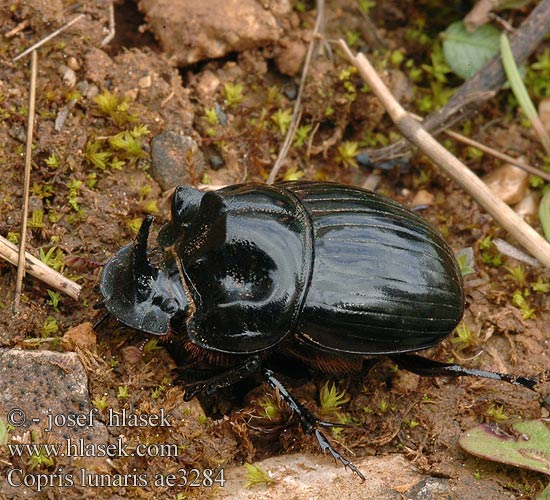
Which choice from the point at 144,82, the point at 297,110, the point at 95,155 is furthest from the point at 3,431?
the point at 297,110

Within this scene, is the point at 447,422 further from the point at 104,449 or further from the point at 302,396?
the point at 104,449

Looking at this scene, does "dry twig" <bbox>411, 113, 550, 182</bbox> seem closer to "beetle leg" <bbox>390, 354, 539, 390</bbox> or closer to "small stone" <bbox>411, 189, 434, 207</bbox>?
"small stone" <bbox>411, 189, 434, 207</bbox>

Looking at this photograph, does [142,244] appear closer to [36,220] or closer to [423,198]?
[36,220]

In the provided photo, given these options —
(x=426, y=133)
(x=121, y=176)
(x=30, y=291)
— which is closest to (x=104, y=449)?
(x=30, y=291)

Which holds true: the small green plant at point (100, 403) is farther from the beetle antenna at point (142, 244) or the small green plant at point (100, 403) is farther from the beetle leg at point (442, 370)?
the beetle leg at point (442, 370)

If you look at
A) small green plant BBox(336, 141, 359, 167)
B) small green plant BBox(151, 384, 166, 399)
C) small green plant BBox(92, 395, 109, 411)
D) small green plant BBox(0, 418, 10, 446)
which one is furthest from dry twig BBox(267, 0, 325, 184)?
small green plant BBox(0, 418, 10, 446)

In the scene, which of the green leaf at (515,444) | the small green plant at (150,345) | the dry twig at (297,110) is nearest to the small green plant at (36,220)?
the small green plant at (150,345)

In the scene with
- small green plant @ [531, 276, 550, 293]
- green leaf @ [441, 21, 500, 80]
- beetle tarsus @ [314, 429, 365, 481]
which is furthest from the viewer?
green leaf @ [441, 21, 500, 80]
